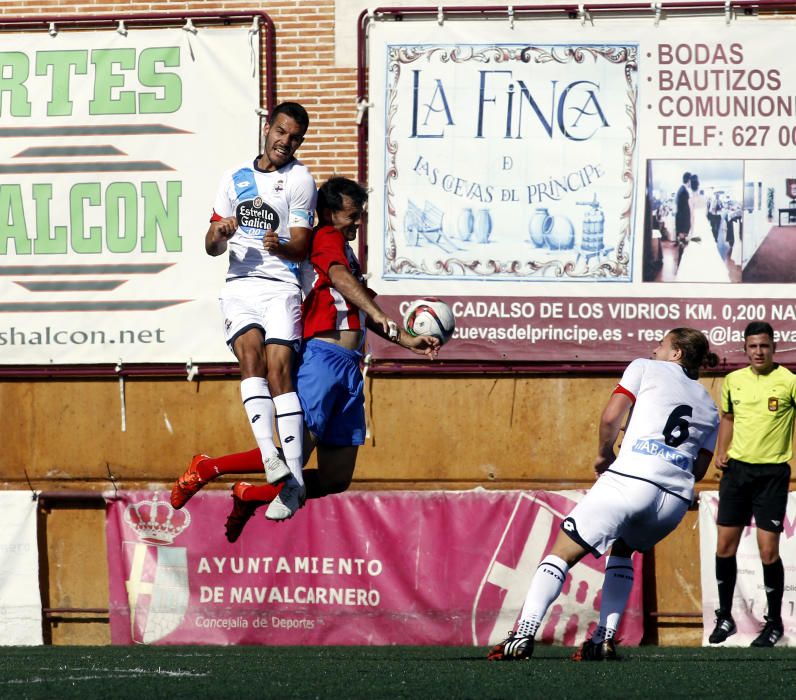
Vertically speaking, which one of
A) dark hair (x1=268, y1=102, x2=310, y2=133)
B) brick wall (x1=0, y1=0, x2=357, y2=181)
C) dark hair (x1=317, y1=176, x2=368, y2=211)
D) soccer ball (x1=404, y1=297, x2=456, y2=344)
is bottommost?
soccer ball (x1=404, y1=297, x2=456, y2=344)

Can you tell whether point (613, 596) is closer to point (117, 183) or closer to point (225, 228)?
point (225, 228)

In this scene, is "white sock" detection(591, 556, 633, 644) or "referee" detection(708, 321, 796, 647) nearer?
"white sock" detection(591, 556, 633, 644)

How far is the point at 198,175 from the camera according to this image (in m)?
12.9

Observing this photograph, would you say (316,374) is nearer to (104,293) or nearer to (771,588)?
(771,588)

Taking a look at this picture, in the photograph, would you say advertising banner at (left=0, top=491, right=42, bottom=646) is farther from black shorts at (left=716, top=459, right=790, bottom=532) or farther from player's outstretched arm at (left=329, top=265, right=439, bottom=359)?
black shorts at (left=716, top=459, right=790, bottom=532)

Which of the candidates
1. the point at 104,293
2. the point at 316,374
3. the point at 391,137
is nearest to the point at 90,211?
the point at 104,293

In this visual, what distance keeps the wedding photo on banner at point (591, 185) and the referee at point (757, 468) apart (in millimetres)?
1447

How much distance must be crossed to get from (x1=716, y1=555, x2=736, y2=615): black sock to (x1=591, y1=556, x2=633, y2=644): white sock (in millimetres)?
3023

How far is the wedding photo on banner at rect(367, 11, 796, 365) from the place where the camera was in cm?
1255

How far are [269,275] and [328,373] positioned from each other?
26.1 inches

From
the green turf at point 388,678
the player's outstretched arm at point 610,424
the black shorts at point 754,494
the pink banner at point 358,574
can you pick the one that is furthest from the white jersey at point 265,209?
the black shorts at point 754,494

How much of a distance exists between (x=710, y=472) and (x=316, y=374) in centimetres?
578

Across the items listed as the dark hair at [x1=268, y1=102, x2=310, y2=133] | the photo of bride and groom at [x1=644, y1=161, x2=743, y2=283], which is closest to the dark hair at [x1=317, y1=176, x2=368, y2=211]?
the dark hair at [x1=268, y1=102, x2=310, y2=133]

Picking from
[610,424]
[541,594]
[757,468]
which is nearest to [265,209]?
[610,424]
